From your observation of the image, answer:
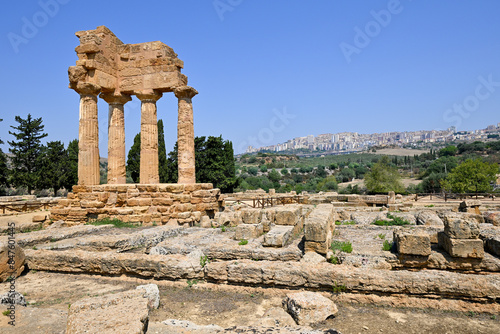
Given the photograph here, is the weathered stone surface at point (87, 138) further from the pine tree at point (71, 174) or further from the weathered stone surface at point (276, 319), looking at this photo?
the pine tree at point (71, 174)

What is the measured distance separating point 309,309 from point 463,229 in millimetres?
3124

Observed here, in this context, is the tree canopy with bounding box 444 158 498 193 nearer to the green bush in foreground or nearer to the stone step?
the stone step

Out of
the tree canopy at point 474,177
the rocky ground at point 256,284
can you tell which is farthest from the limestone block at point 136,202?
the tree canopy at point 474,177

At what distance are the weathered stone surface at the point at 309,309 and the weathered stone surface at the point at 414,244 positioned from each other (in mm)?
1898

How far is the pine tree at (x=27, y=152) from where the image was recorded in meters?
32.3

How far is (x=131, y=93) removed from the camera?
1370 centimetres

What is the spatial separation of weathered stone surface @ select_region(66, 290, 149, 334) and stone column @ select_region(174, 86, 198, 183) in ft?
32.0

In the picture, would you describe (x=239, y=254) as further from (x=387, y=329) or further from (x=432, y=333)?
(x=432, y=333)

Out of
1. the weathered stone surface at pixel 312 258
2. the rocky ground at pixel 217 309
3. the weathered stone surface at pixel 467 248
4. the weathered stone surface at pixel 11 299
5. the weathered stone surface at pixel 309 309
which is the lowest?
the rocky ground at pixel 217 309

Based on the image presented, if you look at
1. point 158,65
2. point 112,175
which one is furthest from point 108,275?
point 158,65

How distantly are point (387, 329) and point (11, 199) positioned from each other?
25127 mm

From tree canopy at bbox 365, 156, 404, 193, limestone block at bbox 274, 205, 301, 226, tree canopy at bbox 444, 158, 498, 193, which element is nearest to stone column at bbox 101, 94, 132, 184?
limestone block at bbox 274, 205, 301, 226

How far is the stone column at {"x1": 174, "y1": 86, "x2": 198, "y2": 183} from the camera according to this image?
13.1 m

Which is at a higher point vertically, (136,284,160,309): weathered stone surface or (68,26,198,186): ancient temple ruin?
(68,26,198,186): ancient temple ruin
